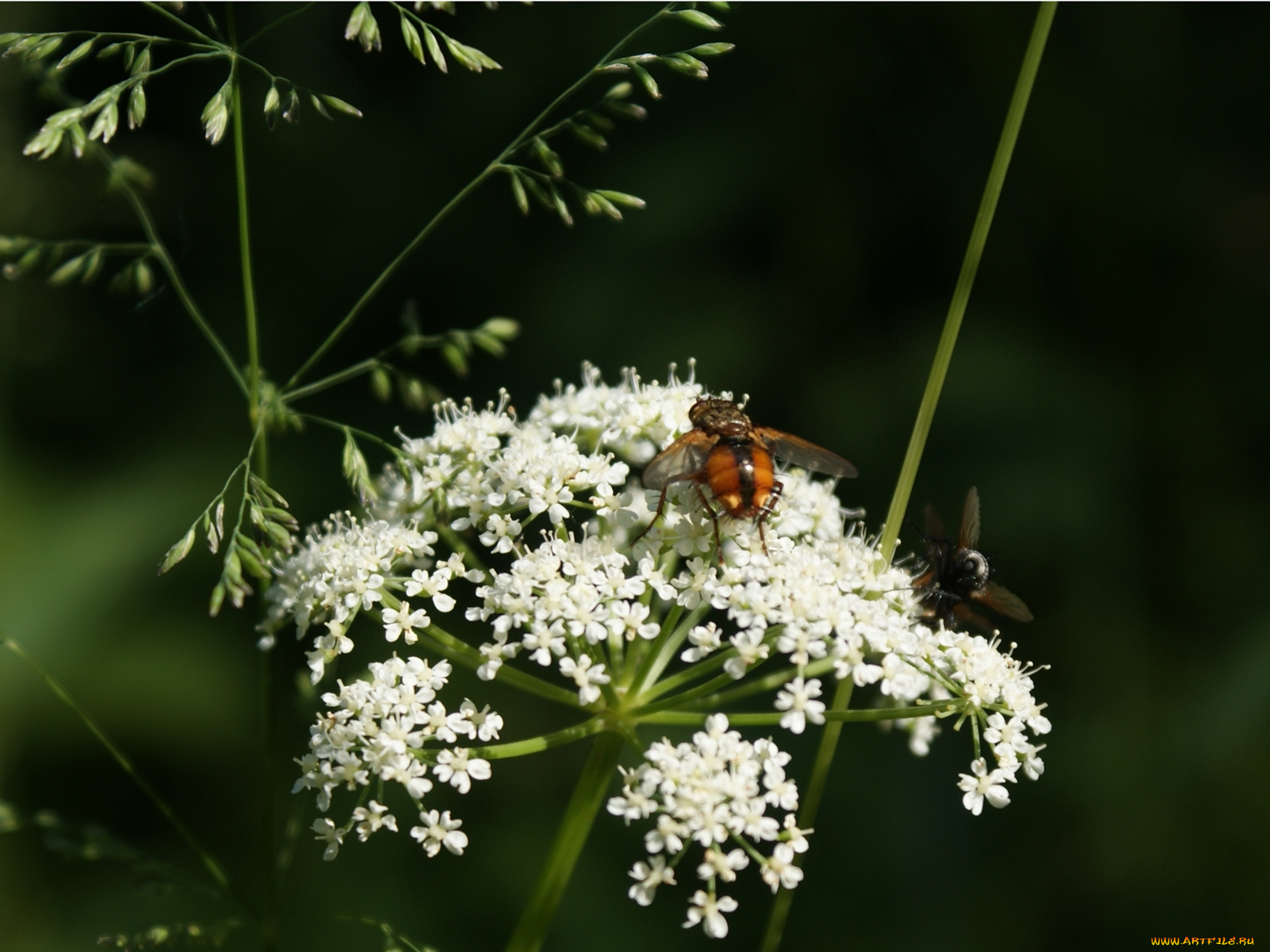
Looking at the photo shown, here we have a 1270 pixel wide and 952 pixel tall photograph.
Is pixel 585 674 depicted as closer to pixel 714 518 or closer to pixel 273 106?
pixel 714 518

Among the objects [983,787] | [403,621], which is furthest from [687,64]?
[983,787]

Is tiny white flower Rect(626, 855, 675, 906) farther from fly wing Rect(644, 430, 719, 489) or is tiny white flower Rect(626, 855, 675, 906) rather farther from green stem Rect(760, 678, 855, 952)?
fly wing Rect(644, 430, 719, 489)

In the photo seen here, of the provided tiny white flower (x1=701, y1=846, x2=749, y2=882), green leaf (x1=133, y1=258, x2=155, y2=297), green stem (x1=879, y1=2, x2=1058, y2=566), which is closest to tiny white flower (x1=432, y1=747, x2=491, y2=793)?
tiny white flower (x1=701, y1=846, x2=749, y2=882)

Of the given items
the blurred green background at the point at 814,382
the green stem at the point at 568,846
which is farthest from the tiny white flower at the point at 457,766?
the blurred green background at the point at 814,382

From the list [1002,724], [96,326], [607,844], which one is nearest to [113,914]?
[607,844]

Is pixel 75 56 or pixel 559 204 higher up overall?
pixel 559 204

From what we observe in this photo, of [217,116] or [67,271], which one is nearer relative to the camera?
[217,116]
